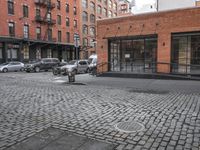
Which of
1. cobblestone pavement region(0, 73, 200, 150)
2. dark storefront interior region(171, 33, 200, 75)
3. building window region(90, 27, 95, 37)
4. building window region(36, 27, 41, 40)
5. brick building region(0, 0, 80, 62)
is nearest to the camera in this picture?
cobblestone pavement region(0, 73, 200, 150)

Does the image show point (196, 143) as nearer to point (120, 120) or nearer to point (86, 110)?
point (120, 120)

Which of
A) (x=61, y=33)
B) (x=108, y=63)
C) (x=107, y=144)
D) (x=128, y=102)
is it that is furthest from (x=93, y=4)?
(x=107, y=144)

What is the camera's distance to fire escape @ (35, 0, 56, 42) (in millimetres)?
39781

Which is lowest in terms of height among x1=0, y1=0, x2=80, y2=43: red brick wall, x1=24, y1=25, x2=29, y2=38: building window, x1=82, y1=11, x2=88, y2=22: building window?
x1=24, y1=25, x2=29, y2=38: building window

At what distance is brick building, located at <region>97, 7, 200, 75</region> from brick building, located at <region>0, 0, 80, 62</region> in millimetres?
21212

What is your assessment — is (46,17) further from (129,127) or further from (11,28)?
(129,127)

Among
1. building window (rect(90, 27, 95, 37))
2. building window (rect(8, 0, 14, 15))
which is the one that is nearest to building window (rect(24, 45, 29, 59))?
building window (rect(8, 0, 14, 15))

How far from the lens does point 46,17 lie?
4138 centimetres

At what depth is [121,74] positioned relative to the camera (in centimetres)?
1761

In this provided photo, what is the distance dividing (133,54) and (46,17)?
2802cm

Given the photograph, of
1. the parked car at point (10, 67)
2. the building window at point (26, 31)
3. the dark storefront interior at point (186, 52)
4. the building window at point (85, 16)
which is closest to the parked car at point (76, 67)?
the parked car at point (10, 67)

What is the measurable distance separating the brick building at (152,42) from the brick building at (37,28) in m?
21.2

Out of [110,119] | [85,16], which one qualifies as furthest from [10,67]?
[85,16]

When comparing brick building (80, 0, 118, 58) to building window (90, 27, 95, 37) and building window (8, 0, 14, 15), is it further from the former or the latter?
building window (8, 0, 14, 15)
